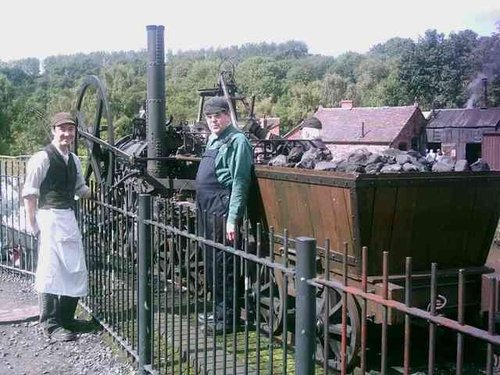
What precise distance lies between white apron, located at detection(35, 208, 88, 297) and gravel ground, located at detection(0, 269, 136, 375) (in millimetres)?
435

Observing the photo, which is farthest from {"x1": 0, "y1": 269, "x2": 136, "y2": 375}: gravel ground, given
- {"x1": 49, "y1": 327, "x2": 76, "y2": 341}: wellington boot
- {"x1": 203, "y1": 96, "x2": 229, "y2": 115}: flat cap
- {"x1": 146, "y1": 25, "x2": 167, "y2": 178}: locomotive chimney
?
{"x1": 146, "y1": 25, "x2": 167, "y2": 178}: locomotive chimney

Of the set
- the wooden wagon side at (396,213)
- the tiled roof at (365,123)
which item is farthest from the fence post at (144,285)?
the tiled roof at (365,123)

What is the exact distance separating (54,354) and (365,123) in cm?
3972

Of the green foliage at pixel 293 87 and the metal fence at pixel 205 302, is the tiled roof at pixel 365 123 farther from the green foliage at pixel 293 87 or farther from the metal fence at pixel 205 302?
the metal fence at pixel 205 302

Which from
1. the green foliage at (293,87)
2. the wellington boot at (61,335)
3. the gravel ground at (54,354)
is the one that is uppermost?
the green foliage at (293,87)

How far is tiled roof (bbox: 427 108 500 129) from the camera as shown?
4366 cm

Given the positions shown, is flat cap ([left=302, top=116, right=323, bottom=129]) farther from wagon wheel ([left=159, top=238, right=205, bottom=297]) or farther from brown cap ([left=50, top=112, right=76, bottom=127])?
brown cap ([left=50, top=112, right=76, bottom=127])

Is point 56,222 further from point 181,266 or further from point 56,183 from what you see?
point 181,266

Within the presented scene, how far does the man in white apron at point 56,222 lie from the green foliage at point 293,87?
3873 centimetres

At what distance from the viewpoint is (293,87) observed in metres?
88.9

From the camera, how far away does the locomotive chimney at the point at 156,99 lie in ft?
26.8

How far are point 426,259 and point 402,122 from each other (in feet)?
129

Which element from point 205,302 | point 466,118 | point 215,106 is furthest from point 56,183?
point 466,118

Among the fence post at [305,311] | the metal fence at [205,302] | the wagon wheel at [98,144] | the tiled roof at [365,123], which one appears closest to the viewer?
the fence post at [305,311]
